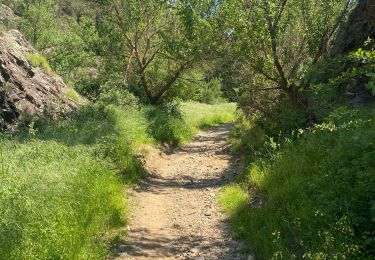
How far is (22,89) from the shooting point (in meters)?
14.8

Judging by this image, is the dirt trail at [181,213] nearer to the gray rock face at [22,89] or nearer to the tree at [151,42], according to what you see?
the gray rock face at [22,89]

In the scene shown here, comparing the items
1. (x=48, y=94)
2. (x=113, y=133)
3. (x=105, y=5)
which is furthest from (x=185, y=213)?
(x=105, y=5)

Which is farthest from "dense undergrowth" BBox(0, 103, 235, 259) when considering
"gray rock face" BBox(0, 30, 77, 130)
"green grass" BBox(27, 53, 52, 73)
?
"green grass" BBox(27, 53, 52, 73)

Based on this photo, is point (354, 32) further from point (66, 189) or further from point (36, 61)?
point (36, 61)

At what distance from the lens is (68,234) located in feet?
18.9

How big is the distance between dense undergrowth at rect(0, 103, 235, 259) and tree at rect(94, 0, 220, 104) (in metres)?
6.65

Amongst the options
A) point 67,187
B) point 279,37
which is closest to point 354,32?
point 279,37

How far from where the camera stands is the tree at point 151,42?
1828cm

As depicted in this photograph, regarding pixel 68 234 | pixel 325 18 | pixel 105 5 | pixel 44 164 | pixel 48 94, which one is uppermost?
pixel 105 5

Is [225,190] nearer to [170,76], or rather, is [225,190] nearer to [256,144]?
[256,144]

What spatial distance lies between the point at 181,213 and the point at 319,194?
3.70 meters

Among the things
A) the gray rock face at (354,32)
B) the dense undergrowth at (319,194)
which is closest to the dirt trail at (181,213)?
the dense undergrowth at (319,194)

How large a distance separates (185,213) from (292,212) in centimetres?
313

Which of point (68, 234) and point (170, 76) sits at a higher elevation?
point (170, 76)
